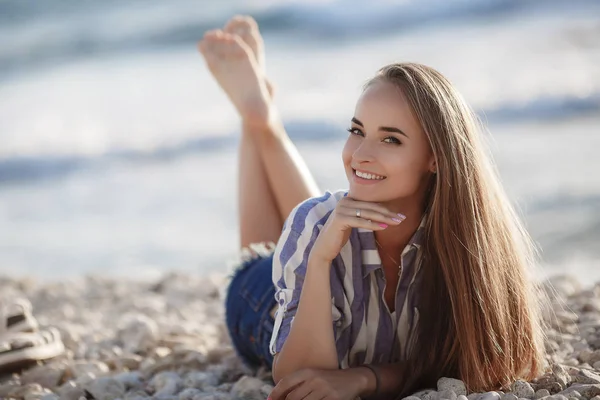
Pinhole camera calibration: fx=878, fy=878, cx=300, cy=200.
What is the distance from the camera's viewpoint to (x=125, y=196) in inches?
347

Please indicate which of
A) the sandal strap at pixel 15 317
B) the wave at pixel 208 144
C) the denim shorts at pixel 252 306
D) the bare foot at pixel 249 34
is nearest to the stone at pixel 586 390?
the denim shorts at pixel 252 306

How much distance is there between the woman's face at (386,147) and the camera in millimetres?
2631

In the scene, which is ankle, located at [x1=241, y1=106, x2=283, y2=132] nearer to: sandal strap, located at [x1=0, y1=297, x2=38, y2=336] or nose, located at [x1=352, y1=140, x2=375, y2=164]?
sandal strap, located at [x1=0, y1=297, x2=38, y2=336]

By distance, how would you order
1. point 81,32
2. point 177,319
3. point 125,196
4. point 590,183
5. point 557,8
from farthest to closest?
point 81,32 → point 557,8 → point 125,196 → point 590,183 → point 177,319

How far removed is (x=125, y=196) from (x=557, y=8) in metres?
7.95

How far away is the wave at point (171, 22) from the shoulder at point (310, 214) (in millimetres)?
11402

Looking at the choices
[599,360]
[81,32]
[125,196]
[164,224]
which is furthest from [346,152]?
[81,32]

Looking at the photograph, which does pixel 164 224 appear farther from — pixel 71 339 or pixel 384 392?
pixel 384 392

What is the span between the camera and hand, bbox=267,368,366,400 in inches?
102

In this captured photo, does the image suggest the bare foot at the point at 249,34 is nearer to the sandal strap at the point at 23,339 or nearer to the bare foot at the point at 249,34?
the bare foot at the point at 249,34

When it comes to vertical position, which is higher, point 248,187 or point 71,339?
point 248,187

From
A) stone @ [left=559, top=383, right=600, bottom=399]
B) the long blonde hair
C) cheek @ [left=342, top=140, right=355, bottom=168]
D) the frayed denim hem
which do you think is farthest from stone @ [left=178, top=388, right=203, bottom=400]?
stone @ [left=559, top=383, right=600, bottom=399]

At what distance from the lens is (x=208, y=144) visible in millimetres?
10711

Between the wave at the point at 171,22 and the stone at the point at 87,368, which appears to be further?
the wave at the point at 171,22
